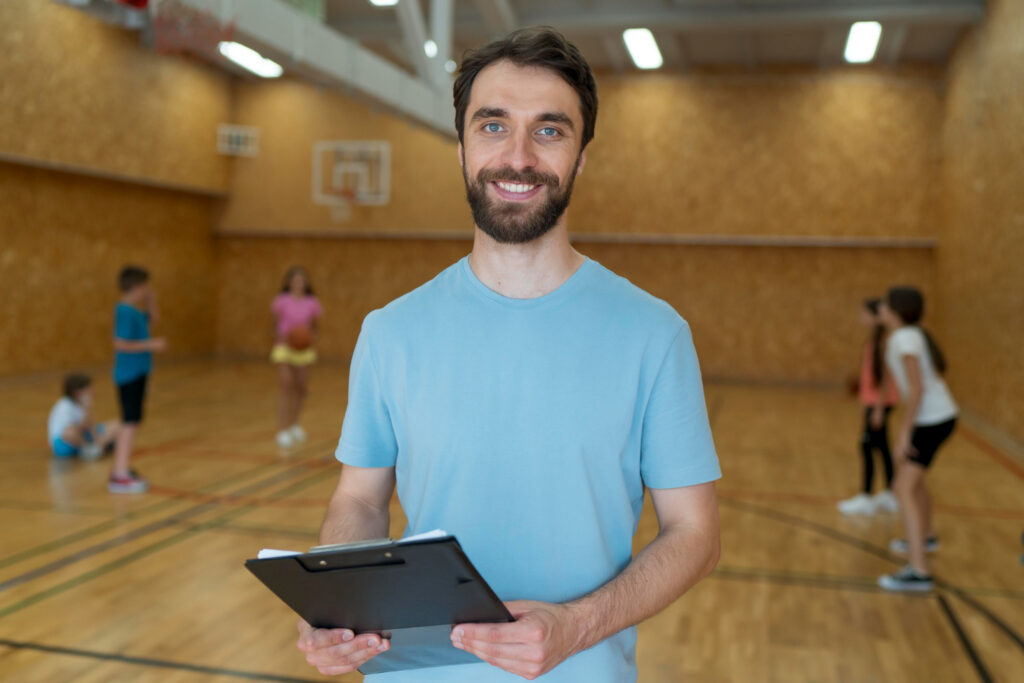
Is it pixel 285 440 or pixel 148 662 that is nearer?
pixel 148 662

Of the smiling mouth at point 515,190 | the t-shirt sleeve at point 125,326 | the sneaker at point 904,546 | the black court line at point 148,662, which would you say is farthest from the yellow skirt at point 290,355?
the smiling mouth at point 515,190

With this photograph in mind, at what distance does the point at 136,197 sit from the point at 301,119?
11.2 ft

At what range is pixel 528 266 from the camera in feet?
4.86

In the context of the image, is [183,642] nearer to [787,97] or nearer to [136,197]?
[136,197]

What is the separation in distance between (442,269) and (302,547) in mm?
9189

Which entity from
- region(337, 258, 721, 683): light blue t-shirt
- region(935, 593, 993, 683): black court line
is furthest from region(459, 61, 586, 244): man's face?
region(935, 593, 993, 683): black court line

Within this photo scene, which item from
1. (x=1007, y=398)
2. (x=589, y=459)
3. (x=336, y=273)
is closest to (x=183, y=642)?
(x=589, y=459)

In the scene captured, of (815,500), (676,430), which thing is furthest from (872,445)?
(676,430)

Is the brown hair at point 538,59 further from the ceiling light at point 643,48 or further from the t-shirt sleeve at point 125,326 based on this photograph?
the ceiling light at point 643,48

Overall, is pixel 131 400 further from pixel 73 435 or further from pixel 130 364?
pixel 73 435

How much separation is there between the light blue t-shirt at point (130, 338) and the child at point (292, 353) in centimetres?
169

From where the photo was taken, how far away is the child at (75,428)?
24.4ft

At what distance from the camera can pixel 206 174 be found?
16.1m

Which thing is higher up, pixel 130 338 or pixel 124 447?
pixel 130 338
